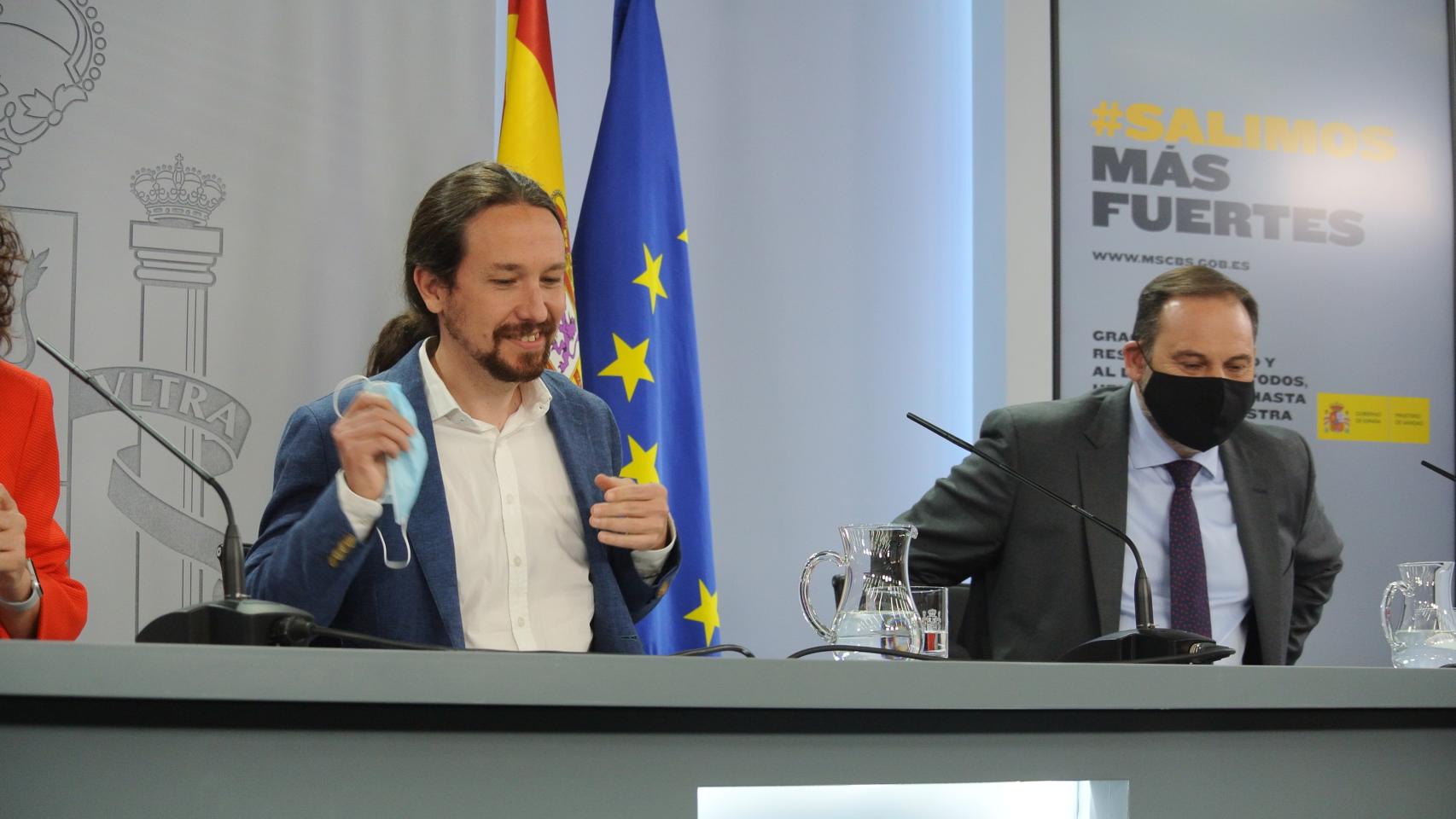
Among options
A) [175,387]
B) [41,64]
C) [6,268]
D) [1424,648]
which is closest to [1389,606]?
Answer: [1424,648]

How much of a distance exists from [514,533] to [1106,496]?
1.19 meters

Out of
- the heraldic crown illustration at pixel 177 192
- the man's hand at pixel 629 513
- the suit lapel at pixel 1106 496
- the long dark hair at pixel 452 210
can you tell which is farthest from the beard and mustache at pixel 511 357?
the heraldic crown illustration at pixel 177 192

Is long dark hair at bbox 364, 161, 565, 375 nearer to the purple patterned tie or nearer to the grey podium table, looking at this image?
the grey podium table

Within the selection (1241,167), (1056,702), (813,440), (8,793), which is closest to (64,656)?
(8,793)

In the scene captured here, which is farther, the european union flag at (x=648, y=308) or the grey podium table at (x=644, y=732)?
the european union flag at (x=648, y=308)

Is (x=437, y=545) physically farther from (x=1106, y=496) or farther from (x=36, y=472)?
(x=1106, y=496)

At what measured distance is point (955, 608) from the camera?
7.87 ft

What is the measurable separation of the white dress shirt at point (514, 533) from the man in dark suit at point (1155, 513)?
0.84 metres

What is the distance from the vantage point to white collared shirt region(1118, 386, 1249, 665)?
7.93 ft

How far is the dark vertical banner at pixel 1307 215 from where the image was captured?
3713mm

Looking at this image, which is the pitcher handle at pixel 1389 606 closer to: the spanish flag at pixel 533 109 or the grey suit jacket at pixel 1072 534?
the grey suit jacket at pixel 1072 534

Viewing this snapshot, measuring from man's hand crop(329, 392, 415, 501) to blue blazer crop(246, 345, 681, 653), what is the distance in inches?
3.6

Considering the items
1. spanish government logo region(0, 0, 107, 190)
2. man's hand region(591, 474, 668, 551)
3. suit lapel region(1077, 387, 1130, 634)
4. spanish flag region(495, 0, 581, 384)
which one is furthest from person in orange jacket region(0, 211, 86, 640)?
suit lapel region(1077, 387, 1130, 634)

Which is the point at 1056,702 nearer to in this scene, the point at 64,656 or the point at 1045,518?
the point at 64,656
